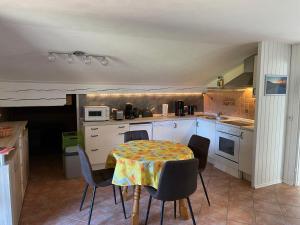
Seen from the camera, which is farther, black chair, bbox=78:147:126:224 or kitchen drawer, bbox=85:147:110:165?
kitchen drawer, bbox=85:147:110:165

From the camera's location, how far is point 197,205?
3123 millimetres

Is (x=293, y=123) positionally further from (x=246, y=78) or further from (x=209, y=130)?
(x=209, y=130)

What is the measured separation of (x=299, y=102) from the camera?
144 inches

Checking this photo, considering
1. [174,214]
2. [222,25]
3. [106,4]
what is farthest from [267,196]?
[106,4]

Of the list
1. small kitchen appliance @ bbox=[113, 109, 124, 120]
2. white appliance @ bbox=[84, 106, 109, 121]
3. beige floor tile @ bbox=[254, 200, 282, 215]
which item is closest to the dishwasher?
small kitchen appliance @ bbox=[113, 109, 124, 120]

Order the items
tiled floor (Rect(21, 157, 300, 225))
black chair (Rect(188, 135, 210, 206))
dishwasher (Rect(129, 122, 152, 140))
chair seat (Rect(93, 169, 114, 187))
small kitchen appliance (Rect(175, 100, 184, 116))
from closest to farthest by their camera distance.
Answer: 1. chair seat (Rect(93, 169, 114, 187))
2. tiled floor (Rect(21, 157, 300, 225))
3. black chair (Rect(188, 135, 210, 206))
4. dishwasher (Rect(129, 122, 152, 140))
5. small kitchen appliance (Rect(175, 100, 184, 116))

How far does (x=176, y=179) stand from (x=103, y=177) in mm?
954

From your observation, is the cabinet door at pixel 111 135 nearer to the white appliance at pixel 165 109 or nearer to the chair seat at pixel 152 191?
the white appliance at pixel 165 109

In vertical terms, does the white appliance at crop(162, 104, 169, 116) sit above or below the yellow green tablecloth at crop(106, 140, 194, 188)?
above

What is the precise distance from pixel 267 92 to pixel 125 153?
2279 mm

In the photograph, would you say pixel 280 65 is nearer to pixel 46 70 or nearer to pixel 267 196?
pixel 267 196

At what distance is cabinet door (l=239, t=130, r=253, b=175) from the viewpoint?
12.3 ft

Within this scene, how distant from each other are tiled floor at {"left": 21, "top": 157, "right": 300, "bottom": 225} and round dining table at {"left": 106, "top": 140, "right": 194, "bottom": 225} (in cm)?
36

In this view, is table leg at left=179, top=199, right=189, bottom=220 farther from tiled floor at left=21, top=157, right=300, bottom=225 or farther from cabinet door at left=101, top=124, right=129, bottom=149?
cabinet door at left=101, top=124, right=129, bottom=149
